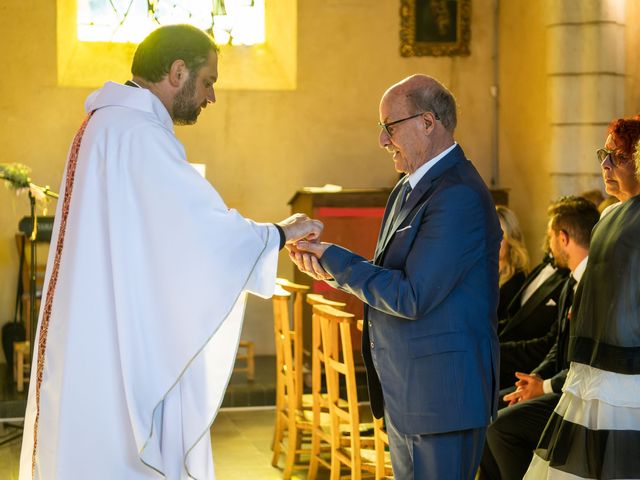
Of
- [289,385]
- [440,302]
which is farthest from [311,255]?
[289,385]

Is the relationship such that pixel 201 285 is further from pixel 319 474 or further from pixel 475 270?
pixel 319 474

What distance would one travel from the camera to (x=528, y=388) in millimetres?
4723

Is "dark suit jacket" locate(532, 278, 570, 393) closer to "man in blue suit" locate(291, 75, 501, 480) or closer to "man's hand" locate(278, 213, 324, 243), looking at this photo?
"man in blue suit" locate(291, 75, 501, 480)

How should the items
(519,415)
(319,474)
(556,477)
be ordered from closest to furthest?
(556,477), (519,415), (319,474)

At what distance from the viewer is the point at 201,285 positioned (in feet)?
10.8

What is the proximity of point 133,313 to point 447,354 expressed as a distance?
0.96 m

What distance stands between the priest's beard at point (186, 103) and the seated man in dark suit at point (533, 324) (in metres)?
2.47

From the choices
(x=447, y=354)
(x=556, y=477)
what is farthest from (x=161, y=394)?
(x=556, y=477)

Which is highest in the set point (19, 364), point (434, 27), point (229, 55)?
point (434, 27)

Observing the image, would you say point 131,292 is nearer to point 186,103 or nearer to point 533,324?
point 186,103

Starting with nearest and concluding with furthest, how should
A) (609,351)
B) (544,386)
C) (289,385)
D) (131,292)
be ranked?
1. (131,292)
2. (609,351)
3. (544,386)
4. (289,385)

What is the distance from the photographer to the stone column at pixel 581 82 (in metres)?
8.23

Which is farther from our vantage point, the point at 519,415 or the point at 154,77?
the point at 519,415

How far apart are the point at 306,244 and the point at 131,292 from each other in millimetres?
581
